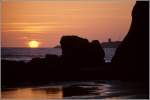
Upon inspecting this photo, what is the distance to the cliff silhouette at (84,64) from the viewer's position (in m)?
4.66

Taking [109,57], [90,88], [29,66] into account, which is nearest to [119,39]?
[109,57]

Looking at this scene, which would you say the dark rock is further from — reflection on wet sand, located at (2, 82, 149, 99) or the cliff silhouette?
reflection on wet sand, located at (2, 82, 149, 99)

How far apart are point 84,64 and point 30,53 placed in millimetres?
452

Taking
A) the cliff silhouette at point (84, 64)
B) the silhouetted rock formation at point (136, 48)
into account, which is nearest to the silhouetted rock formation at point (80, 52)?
the cliff silhouette at point (84, 64)

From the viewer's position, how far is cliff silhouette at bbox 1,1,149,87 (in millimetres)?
4660

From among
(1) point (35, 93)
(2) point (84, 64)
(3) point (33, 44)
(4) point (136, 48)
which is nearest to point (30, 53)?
(3) point (33, 44)

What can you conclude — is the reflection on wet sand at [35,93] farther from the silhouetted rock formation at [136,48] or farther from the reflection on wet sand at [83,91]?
the silhouetted rock formation at [136,48]

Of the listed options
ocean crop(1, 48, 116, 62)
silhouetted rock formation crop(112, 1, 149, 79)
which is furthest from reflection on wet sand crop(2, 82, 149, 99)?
ocean crop(1, 48, 116, 62)

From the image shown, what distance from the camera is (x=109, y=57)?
15.3ft

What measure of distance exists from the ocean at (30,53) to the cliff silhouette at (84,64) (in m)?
0.03

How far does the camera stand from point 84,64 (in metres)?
4.72

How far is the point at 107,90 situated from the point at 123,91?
0.13 metres

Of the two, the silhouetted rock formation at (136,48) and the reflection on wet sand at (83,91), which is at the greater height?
the silhouetted rock formation at (136,48)

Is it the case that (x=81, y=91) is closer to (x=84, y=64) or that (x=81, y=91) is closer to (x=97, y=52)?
(x=84, y=64)
